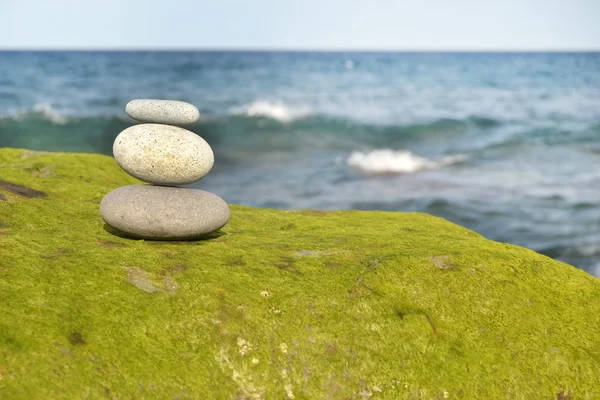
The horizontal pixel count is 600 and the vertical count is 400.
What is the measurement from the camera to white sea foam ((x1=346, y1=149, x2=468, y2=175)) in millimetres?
41469

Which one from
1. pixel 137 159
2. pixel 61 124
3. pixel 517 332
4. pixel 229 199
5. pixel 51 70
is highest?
pixel 137 159

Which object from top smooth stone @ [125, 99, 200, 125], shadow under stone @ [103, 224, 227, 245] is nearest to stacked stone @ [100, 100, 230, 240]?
top smooth stone @ [125, 99, 200, 125]

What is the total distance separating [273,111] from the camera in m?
68.1

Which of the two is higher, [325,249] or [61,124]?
[325,249]

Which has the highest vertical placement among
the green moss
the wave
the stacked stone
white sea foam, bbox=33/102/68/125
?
the stacked stone

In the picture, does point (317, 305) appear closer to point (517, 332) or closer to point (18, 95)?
point (517, 332)

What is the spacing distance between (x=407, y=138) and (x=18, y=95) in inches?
2023

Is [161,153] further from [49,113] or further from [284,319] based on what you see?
[49,113]

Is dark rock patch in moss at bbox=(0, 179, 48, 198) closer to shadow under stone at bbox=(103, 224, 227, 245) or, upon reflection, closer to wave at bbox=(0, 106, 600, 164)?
shadow under stone at bbox=(103, 224, 227, 245)

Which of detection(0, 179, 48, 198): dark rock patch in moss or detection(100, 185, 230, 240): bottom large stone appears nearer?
detection(100, 185, 230, 240): bottom large stone

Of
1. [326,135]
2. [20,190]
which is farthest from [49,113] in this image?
[20,190]

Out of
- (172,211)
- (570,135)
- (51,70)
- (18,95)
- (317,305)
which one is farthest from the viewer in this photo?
(51,70)

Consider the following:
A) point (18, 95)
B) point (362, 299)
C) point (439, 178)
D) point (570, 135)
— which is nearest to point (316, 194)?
point (439, 178)

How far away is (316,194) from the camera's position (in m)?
34.7
